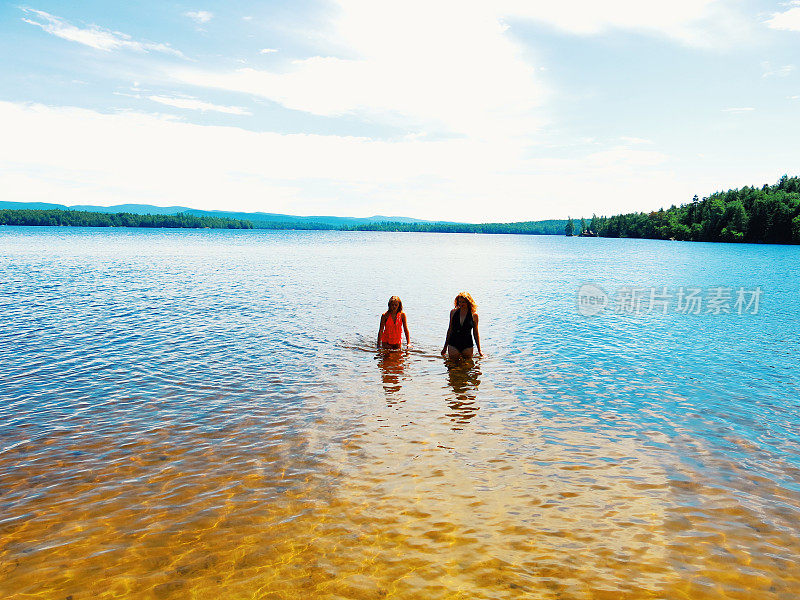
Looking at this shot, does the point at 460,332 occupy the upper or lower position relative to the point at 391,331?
upper

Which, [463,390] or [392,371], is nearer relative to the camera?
[463,390]

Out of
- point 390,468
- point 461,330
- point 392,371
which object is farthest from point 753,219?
point 390,468

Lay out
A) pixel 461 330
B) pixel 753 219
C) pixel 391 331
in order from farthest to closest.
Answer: pixel 753 219 < pixel 391 331 < pixel 461 330

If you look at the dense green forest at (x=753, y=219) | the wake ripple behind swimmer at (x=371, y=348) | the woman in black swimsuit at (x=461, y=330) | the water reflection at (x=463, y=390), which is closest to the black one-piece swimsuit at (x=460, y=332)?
the woman in black swimsuit at (x=461, y=330)

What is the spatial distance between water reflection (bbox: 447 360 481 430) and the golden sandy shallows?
114cm

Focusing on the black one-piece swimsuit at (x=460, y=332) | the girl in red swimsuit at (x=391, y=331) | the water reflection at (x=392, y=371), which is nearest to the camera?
the water reflection at (x=392, y=371)

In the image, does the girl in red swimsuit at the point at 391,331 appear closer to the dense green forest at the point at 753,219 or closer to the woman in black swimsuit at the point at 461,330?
the woman in black swimsuit at the point at 461,330

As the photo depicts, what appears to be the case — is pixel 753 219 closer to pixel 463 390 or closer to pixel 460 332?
pixel 460 332

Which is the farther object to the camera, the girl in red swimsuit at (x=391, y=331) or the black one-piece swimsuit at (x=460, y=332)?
the girl in red swimsuit at (x=391, y=331)

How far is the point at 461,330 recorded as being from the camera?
16.9 metres

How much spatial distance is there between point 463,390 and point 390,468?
5.34 m

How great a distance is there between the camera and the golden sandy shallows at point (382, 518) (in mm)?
6113

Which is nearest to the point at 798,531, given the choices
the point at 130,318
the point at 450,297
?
the point at 130,318

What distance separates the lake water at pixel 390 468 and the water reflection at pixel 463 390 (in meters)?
0.09
